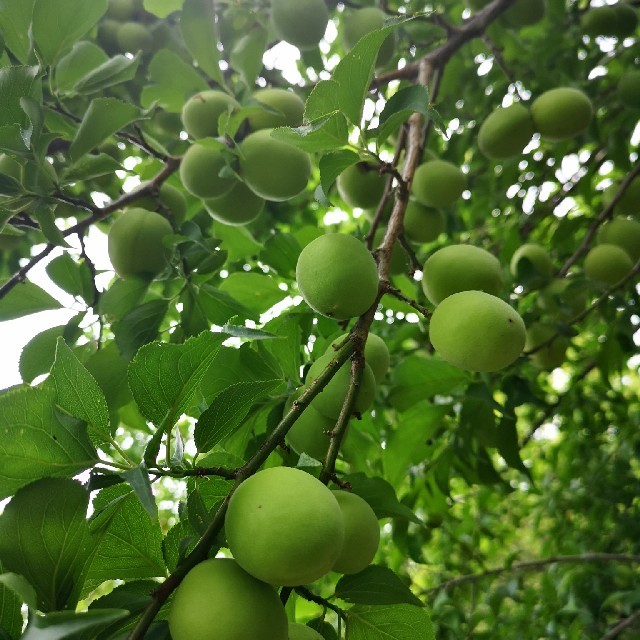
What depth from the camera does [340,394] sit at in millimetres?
939

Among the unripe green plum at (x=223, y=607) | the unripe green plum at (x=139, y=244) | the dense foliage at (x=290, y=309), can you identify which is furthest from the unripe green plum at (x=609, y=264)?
the unripe green plum at (x=223, y=607)

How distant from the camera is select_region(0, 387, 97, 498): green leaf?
2.21 ft

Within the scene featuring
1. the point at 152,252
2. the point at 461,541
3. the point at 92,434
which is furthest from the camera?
the point at 461,541

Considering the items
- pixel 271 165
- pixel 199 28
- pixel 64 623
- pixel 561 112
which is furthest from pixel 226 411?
pixel 561 112

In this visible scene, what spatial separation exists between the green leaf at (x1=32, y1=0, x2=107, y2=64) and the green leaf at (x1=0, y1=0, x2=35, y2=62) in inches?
1.1

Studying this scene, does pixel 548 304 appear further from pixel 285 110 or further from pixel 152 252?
pixel 152 252

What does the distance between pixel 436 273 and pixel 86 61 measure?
921mm

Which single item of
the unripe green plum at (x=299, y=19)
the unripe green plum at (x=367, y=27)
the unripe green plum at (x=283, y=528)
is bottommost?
the unripe green plum at (x=283, y=528)

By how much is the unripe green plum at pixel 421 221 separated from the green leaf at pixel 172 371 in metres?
0.91

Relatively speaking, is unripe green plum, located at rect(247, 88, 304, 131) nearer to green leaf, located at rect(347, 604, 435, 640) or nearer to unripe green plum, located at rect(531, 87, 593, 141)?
unripe green plum, located at rect(531, 87, 593, 141)

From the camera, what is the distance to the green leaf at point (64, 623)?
51 centimetres

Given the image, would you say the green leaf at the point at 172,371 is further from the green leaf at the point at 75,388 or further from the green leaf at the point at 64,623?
the green leaf at the point at 64,623

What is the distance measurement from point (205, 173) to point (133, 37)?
71 cm

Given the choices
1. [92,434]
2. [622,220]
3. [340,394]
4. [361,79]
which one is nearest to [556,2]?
[622,220]
